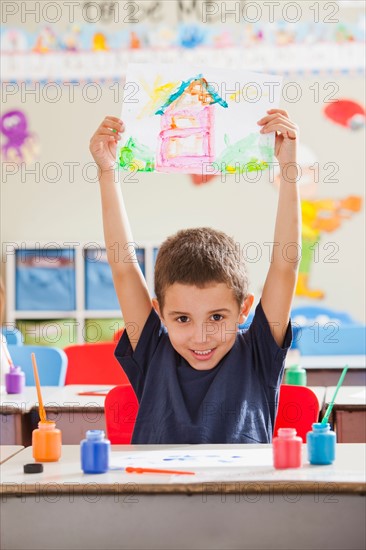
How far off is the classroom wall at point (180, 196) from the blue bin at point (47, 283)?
0.70 feet

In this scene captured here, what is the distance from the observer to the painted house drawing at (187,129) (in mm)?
2123

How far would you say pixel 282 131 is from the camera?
79.4 inches

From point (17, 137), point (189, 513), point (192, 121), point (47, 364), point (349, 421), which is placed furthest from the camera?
point (17, 137)

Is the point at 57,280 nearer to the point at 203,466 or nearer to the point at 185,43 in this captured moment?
the point at 185,43

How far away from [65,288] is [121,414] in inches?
173

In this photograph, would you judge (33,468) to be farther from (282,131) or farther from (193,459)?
(282,131)

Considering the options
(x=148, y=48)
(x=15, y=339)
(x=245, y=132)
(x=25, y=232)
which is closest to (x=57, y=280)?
(x=25, y=232)

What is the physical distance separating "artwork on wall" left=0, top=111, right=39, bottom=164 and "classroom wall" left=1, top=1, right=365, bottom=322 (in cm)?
6

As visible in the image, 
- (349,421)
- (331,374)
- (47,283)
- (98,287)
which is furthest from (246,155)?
(47,283)

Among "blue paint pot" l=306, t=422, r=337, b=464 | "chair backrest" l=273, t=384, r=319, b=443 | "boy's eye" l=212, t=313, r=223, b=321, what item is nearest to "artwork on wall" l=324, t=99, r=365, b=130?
"chair backrest" l=273, t=384, r=319, b=443

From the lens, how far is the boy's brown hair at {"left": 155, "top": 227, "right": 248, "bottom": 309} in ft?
6.84

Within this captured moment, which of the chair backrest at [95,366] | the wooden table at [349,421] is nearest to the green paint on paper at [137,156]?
the wooden table at [349,421]

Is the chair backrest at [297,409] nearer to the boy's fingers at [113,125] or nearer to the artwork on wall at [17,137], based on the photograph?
the boy's fingers at [113,125]

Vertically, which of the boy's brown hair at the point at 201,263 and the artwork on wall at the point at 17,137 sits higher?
the artwork on wall at the point at 17,137
